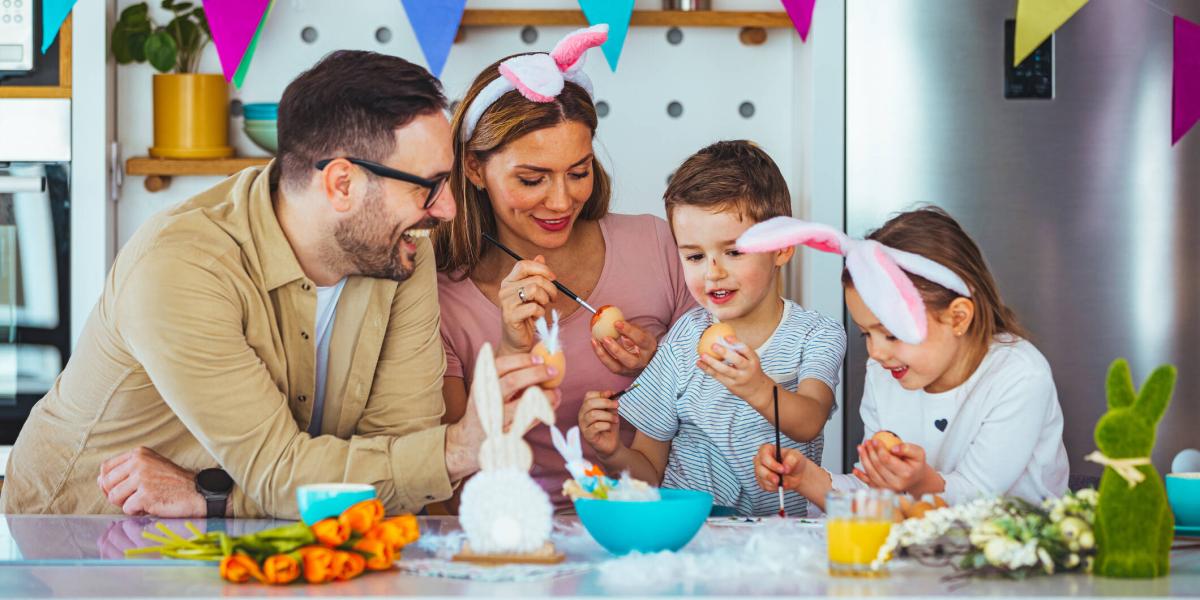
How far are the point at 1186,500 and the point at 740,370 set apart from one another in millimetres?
664

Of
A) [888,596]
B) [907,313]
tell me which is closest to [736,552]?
[888,596]

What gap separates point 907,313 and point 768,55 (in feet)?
6.43

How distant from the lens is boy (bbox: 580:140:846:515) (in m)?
2.27

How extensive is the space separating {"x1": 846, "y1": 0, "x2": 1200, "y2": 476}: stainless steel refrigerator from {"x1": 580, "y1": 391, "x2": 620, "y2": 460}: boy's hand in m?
1.25

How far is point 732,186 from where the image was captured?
2.28 meters

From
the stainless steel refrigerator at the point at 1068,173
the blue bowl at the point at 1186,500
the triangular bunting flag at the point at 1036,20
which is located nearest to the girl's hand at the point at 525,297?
the blue bowl at the point at 1186,500

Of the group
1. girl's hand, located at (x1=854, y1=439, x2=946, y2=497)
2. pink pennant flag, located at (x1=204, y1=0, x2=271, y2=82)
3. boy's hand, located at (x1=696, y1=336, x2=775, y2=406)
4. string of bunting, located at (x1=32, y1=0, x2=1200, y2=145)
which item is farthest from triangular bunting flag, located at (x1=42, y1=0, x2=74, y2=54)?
girl's hand, located at (x1=854, y1=439, x2=946, y2=497)

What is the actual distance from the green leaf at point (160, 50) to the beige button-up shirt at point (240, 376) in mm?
1338

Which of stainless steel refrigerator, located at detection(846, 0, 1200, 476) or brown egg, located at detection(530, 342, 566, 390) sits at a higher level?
stainless steel refrigerator, located at detection(846, 0, 1200, 476)

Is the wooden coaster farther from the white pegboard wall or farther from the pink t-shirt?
the white pegboard wall

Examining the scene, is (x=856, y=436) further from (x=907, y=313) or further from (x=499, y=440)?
(x=499, y=440)

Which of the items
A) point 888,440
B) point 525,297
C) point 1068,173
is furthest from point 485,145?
point 1068,173

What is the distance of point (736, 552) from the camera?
1.54 meters

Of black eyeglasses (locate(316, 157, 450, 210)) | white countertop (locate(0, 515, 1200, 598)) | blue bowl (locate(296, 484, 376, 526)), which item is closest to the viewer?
white countertop (locate(0, 515, 1200, 598))
